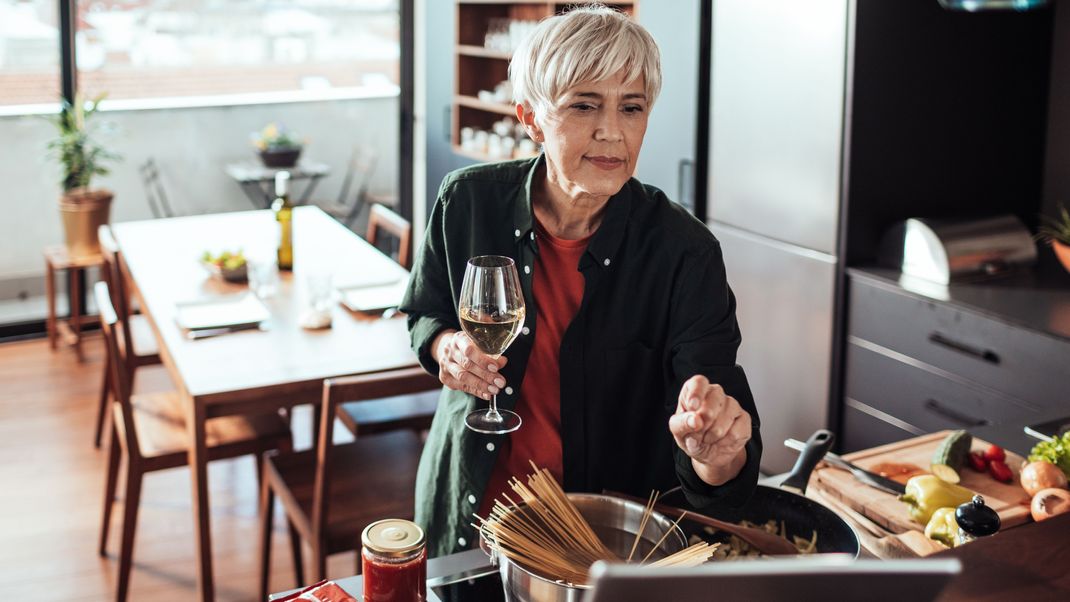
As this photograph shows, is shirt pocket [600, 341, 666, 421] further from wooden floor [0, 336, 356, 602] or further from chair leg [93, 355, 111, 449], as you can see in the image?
chair leg [93, 355, 111, 449]

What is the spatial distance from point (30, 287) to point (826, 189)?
13.3 ft

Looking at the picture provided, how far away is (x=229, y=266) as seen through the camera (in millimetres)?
3514

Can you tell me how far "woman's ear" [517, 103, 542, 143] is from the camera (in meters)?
1.68

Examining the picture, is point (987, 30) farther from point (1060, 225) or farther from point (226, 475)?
point (226, 475)

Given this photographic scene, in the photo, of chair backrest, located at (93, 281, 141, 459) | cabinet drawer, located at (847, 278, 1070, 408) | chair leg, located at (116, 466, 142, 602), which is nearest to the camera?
cabinet drawer, located at (847, 278, 1070, 408)

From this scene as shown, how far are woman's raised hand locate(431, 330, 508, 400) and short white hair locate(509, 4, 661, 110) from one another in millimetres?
367

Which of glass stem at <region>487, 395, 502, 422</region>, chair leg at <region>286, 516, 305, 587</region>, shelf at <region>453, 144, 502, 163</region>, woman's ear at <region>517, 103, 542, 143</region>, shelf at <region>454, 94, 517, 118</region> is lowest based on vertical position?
chair leg at <region>286, 516, 305, 587</region>

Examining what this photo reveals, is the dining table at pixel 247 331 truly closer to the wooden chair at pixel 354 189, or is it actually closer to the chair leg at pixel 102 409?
the chair leg at pixel 102 409

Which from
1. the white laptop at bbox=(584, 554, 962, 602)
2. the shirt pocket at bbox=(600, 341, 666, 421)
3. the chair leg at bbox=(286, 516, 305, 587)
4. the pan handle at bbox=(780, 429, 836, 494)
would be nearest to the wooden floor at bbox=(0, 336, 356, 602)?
the chair leg at bbox=(286, 516, 305, 587)

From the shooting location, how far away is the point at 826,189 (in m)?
3.49

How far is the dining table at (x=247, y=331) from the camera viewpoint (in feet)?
8.90

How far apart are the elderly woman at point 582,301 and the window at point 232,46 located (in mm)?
4237

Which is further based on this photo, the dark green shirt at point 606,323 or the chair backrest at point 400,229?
the chair backrest at point 400,229

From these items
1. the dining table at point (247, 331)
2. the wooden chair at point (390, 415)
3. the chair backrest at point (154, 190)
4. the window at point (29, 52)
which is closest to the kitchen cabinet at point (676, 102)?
the dining table at point (247, 331)
